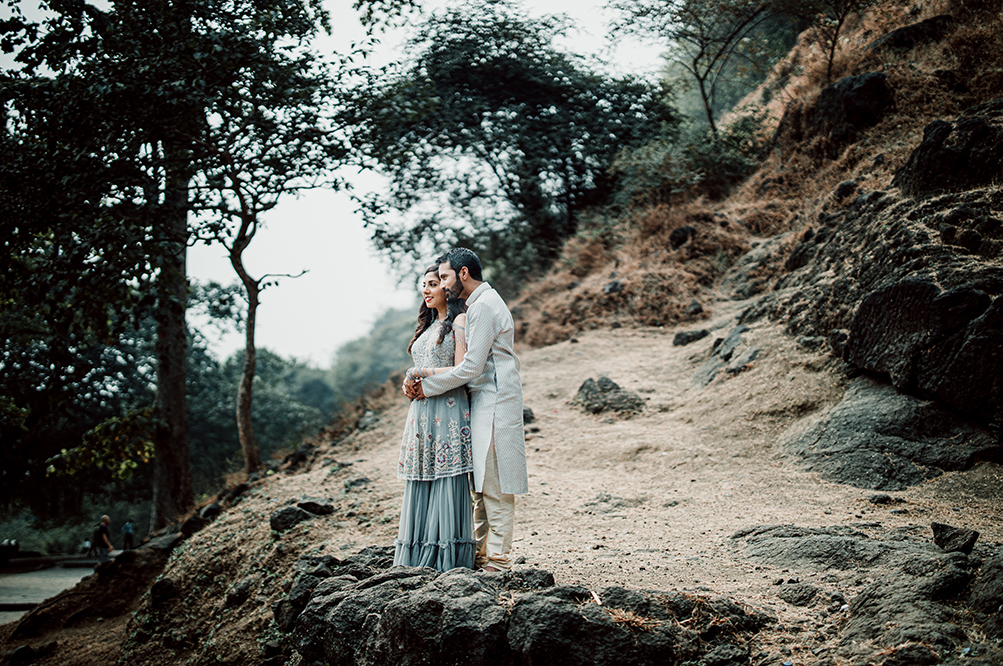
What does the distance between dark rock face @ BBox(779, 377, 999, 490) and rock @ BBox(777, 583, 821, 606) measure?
196 cm

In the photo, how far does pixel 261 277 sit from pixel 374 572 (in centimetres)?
555

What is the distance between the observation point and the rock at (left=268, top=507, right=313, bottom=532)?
5.44 metres

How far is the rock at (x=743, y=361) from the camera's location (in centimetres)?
696

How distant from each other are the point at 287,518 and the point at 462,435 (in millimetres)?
2769

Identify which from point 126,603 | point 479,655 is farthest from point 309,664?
point 126,603

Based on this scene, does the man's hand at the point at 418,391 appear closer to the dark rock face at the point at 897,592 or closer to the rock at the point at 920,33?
the dark rock face at the point at 897,592

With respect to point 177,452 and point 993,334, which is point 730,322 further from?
point 177,452

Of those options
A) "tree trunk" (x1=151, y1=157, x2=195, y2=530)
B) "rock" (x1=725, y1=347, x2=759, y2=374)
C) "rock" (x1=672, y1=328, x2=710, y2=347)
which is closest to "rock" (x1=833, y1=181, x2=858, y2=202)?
"rock" (x1=672, y1=328, x2=710, y2=347)

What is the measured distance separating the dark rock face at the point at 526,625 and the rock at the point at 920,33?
34.2 ft

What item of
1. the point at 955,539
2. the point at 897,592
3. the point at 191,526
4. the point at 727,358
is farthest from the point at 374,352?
the point at 897,592

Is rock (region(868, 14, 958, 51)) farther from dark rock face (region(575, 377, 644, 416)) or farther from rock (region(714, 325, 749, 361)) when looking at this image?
dark rock face (region(575, 377, 644, 416))

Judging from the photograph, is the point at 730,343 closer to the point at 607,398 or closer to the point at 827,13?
the point at 607,398

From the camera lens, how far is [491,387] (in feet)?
11.9

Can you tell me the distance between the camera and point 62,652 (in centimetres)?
566
